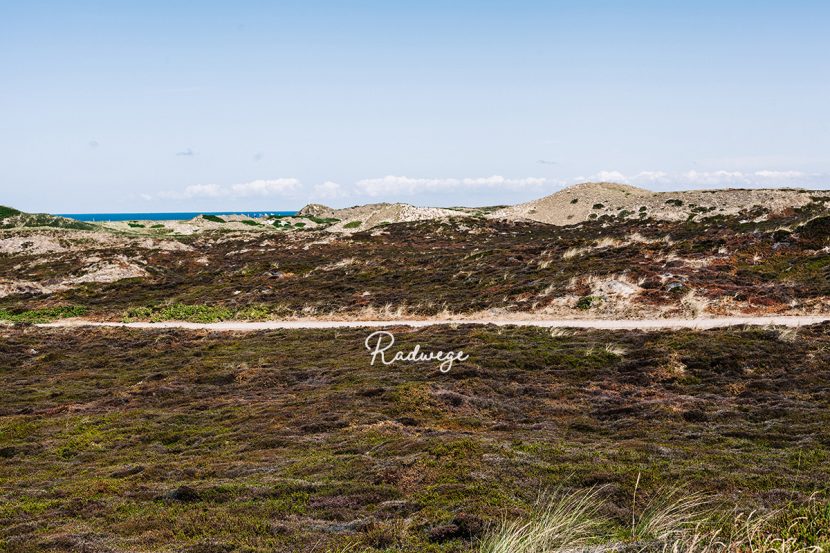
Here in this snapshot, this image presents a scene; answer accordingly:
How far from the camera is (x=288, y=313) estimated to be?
39.6 m

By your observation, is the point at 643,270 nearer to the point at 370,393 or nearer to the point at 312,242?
the point at 370,393

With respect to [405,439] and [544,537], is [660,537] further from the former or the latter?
[405,439]

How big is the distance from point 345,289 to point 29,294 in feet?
93.7

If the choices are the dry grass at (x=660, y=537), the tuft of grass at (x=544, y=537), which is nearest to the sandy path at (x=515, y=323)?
the dry grass at (x=660, y=537)

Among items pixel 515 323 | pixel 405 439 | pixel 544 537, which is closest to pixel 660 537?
pixel 544 537

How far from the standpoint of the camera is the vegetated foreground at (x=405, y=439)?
28.2 feet

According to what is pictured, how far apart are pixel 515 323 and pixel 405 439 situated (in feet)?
64.2

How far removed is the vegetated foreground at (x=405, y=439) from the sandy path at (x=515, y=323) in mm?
2234

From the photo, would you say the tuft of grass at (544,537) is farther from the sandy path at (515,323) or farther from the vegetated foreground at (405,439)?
the sandy path at (515,323)

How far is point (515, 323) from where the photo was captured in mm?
32000

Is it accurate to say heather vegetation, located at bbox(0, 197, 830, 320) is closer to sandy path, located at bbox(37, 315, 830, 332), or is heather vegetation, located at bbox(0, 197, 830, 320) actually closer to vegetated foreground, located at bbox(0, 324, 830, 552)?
sandy path, located at bbox(37, 315, 830, 332)

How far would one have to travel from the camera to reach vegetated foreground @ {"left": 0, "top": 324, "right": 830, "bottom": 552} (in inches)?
339

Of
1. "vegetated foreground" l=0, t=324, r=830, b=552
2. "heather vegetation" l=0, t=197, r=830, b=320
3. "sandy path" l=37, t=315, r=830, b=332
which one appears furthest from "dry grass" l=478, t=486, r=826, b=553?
"heather vegetation" l=0, t=197, r=830, b=320

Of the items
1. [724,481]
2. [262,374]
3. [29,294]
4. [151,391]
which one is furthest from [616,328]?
[29,294]
